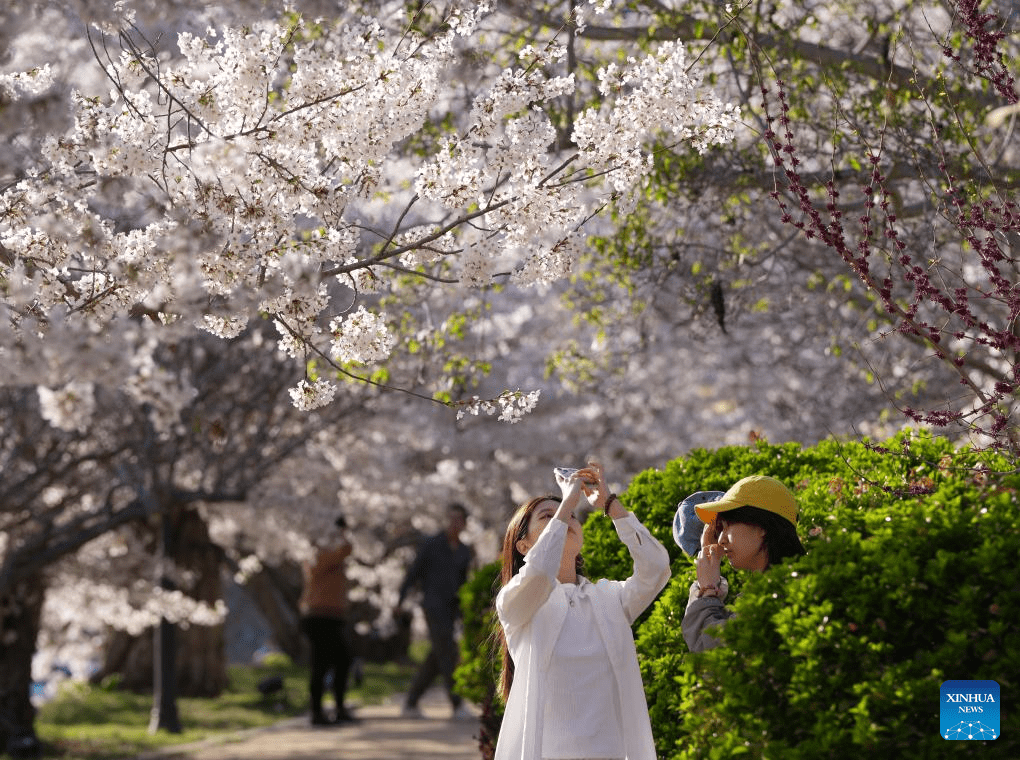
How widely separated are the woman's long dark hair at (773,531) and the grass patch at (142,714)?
9439mm

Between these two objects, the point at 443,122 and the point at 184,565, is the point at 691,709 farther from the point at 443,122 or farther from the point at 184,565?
the point at 184,565

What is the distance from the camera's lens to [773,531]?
15.9 ft

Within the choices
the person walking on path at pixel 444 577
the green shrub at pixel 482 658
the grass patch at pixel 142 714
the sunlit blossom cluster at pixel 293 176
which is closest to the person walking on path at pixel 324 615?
the person walking on path at pixel 444 577

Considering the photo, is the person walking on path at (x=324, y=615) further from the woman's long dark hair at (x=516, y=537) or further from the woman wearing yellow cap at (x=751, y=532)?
the woman wearing yellow cap at (x=751, y=532)

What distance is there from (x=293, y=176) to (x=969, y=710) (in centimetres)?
349

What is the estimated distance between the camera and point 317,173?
19.5 feet

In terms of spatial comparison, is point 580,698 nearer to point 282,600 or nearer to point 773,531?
point 773,531

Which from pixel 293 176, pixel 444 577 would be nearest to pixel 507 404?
pixel 293 176

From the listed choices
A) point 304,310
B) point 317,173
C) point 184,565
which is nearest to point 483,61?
point 317,173

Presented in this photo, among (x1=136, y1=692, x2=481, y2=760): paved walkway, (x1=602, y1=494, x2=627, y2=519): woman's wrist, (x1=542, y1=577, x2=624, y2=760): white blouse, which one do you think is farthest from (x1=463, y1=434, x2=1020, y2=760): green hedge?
(x1=136, y1=692, x2=481, y2=760): paved walkway

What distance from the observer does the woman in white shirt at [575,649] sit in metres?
4.67

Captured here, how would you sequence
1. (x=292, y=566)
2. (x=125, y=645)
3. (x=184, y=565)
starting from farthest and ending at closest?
(x=292, y=566) → (x=125, y=645) → (x=184, y=565)

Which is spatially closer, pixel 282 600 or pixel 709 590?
pixel 709 590

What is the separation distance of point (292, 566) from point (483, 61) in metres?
22.6
